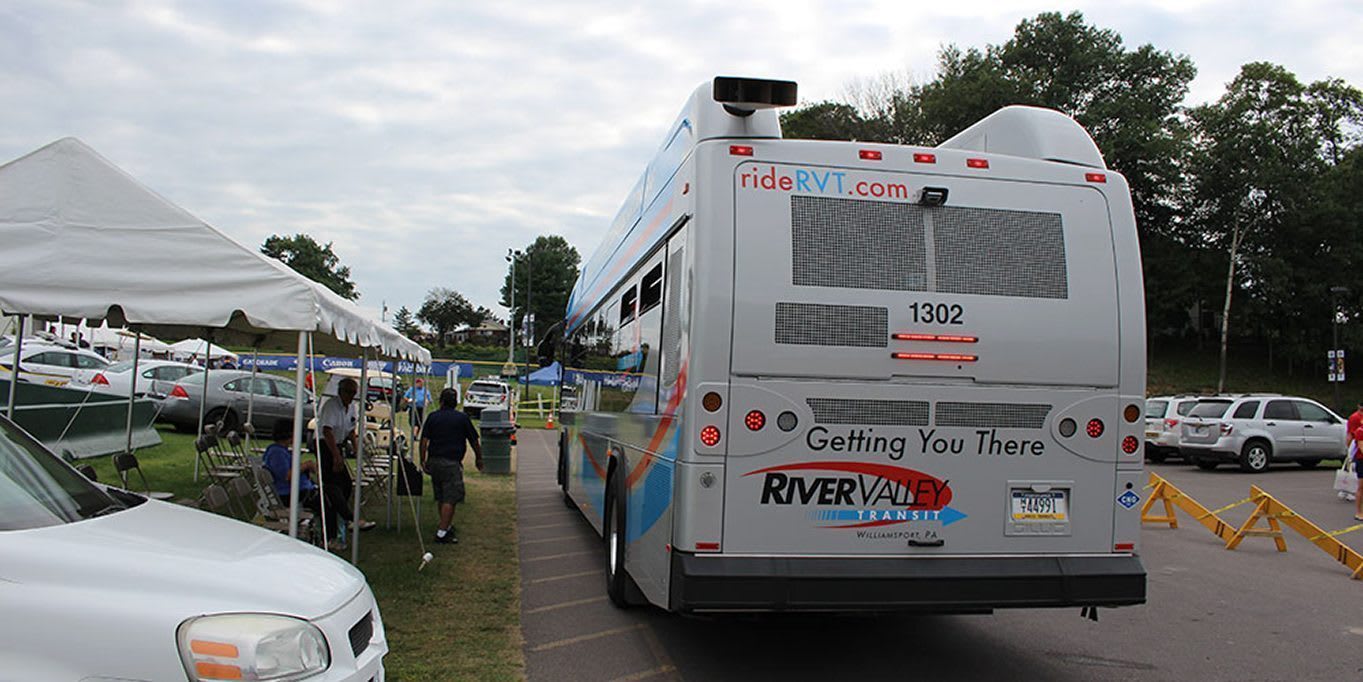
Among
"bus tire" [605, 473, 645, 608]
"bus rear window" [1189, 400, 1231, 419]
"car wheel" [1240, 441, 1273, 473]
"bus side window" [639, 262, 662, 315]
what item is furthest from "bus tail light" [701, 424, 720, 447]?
"bus rear window" [1189, 400, 1231, 419]

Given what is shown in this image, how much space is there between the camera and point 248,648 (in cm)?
317

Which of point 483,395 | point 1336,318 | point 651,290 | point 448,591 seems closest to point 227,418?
point 448,591

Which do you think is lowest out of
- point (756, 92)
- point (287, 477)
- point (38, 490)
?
point (287, 477)

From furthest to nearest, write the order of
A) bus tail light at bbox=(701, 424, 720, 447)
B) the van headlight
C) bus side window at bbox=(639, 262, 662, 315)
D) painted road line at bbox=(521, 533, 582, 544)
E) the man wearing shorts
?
painted road line at bbox=(521, 533, 582, 544) < the man wearing shorts < bus side window at bbox=(639, 262, 662, 315) < bus tail light at bbox=(701, 424, 720, 447) < the van headlight

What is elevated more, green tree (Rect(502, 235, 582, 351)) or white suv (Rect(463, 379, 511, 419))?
green tree (Rect(502, 235, 582, 351))

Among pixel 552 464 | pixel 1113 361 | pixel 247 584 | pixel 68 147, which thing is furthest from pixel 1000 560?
pixel 552 464

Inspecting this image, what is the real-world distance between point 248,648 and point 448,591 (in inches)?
211

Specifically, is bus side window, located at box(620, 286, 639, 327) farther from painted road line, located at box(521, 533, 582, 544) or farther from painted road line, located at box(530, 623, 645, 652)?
painted road line, located at box(521, 533, 582, 544)

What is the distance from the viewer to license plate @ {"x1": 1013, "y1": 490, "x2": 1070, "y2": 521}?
574 centimetres

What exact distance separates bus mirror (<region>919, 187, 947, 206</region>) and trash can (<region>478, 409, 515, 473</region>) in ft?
46.7

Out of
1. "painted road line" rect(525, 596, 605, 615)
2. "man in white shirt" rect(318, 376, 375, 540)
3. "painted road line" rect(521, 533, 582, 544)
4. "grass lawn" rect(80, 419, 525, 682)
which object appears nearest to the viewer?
"grass lawn" rect(80, 419, 525, 682)

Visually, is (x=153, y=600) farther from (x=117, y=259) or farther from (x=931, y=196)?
(x=931, y=196)

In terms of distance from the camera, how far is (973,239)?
584 centimetres

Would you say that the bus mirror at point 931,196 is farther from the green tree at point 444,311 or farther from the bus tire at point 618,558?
the green tree at point 444,311
